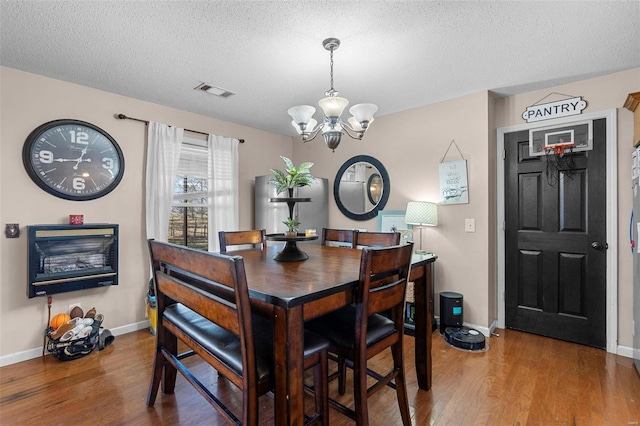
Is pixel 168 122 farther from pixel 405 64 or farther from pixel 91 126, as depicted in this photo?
pixel 405 64

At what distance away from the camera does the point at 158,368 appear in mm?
1847

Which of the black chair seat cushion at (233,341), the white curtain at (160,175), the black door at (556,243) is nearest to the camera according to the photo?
the black chair seat cushion at (233,341)

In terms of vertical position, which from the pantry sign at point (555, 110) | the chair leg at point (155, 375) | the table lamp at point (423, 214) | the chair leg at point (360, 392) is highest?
the pantry sign at point (555, 110)

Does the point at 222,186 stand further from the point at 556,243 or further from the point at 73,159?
the point at 556,243

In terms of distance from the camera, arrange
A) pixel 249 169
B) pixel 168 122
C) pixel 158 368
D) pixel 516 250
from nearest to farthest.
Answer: pixel 158 368 < pixel 516 250 < pixel 168 122 < pixel 249 169

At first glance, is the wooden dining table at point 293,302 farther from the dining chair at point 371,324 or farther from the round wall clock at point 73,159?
the round wall clock at point 73,159

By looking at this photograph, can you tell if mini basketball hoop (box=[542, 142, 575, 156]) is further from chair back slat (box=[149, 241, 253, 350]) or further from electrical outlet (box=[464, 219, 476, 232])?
chair back slat (box=[149, 241, 253, 350])

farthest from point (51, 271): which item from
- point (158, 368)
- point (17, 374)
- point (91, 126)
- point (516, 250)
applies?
point (516, 250)

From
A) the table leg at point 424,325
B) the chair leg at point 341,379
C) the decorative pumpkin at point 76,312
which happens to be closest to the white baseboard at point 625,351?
the table leg at point 424,325

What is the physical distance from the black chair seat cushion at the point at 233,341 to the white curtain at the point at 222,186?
2.22 m

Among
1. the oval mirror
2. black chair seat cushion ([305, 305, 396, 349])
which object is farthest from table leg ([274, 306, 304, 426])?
the oval mirror

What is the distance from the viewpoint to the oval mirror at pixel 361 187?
3.79m

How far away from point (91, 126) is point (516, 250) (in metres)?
4.38

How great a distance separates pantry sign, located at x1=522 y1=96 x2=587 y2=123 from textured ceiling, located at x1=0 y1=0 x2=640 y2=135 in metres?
0.20
